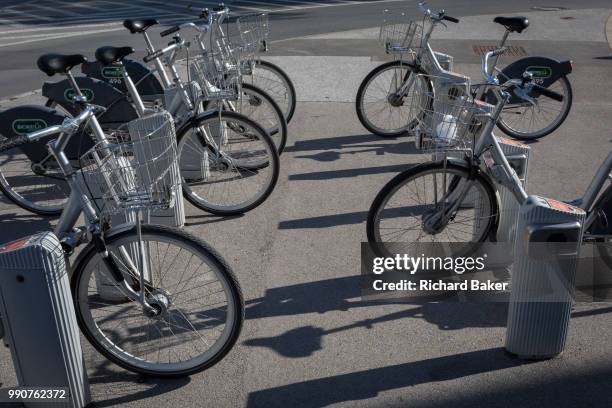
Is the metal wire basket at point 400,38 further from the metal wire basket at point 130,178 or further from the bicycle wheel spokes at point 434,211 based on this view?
the metal wire basket at point 130,178

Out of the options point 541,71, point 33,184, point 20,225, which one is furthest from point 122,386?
point 541,71

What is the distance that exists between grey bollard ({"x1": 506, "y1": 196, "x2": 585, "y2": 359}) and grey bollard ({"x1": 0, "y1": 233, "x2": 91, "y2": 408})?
2.30 m

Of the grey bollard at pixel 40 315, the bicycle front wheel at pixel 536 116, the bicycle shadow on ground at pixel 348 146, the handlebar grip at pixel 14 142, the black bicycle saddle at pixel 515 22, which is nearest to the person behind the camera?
the grey bollard at pixel 40 315

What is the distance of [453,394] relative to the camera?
3.62 metres

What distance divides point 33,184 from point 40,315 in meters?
3.47

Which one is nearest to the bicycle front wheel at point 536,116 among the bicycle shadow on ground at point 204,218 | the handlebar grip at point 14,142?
the bicycle shadow on ground at point 204,218

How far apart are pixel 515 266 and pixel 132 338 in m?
2.24

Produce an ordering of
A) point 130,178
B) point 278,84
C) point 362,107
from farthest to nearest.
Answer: point 278,84
point 362,107
point 130,178

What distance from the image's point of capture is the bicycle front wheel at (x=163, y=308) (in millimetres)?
3555

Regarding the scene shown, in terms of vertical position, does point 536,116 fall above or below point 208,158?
below

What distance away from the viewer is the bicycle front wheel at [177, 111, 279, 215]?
18.5ft

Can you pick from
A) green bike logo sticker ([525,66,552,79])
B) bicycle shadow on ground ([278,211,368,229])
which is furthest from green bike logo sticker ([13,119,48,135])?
green bike logo sticker ([525,66,552,79])

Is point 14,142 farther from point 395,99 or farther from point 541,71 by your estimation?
point 541,71

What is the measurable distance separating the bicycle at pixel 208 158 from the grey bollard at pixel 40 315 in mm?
2307
